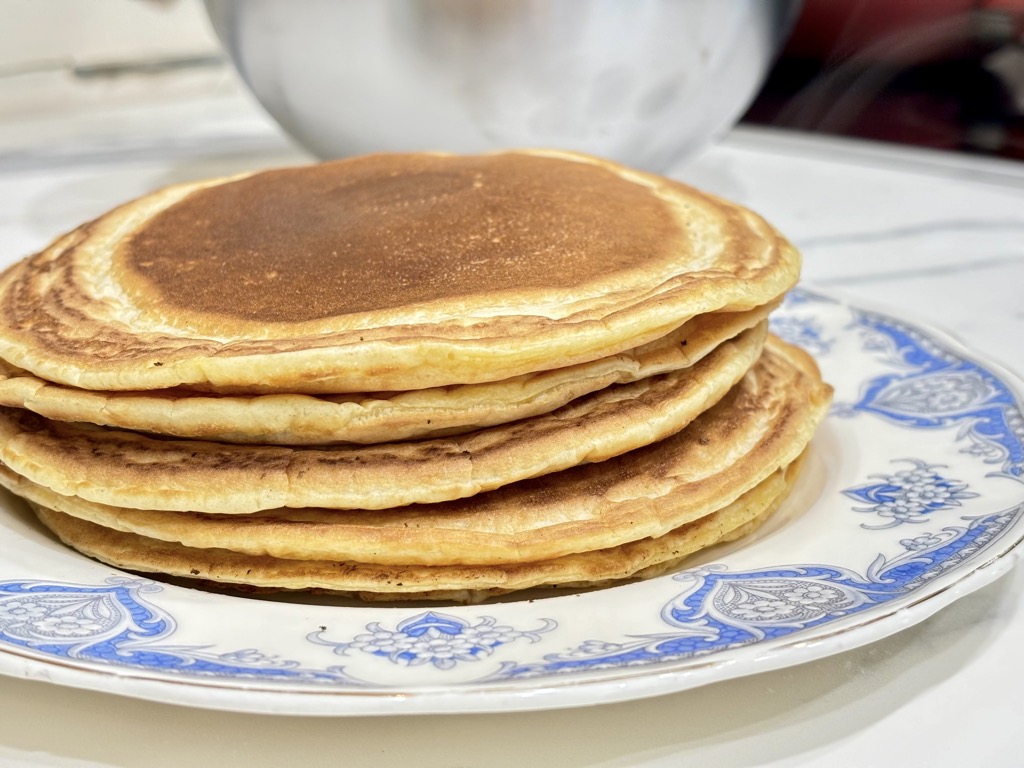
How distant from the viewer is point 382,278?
1.10 metres

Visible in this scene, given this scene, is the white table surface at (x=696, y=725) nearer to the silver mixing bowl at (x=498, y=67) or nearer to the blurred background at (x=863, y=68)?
the silver mixing bowl at (x=498, y=67)

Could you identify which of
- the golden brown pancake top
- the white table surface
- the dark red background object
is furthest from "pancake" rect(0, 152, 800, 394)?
the dark red background object

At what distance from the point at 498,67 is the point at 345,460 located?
1146 millimetres

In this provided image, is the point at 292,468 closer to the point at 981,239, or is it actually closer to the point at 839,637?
the point at 839,637

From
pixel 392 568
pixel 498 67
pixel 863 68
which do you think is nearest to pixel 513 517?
pixel 392 568

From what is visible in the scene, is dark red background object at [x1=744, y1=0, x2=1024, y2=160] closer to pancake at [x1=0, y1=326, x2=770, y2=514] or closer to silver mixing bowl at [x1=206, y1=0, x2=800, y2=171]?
silver mixing bowl at [x1=206, y1=0, x2=800, y2=171]

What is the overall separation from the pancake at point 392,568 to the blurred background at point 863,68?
7.20 feet

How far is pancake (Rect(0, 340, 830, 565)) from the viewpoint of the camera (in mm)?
976

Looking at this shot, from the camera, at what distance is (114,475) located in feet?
3.34

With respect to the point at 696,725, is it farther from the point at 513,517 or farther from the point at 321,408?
the point at 321,408

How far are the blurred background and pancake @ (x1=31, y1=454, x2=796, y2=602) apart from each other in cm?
219

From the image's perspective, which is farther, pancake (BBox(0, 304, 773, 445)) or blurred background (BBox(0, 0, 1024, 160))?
blurred background (BBox(0, 0, 1024, 160))

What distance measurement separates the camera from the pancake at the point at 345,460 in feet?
3.23

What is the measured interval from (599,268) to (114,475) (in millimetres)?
487
